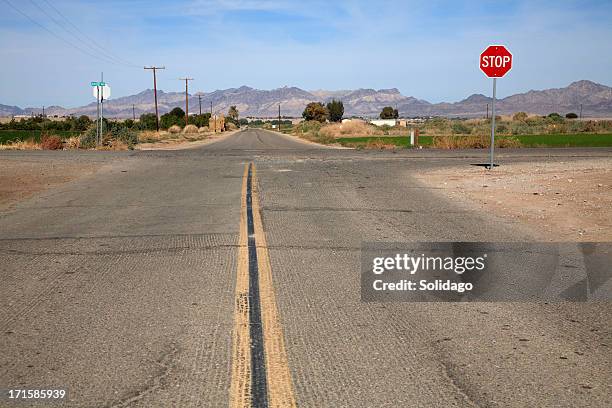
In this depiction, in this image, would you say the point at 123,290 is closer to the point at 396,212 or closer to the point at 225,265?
the point at 225,265

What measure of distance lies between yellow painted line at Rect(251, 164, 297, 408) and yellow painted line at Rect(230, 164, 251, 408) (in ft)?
0.48

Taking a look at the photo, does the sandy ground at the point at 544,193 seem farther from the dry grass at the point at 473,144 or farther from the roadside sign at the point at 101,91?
the roadside sign at the point at 101,91

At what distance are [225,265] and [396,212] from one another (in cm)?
548

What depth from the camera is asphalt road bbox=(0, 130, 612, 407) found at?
457 centimetres

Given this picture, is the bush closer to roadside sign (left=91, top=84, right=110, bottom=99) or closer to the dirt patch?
roadside sign (left=91, top=84, right=110, bottom=99)

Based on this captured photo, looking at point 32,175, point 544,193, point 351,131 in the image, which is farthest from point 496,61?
point 351,131

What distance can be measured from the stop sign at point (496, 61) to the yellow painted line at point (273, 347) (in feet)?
48.0

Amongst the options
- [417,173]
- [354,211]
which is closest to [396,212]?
[354,211]

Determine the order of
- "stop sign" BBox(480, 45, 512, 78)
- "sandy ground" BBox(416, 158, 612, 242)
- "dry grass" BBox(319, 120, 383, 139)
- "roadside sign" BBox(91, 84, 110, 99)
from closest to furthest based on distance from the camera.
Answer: "sandy ground" BBox(416, 158, 612, 242), "stop sign" BBox(480, 45, 512, 78), "roadside sign" BBox(91, 84, 110, 99), "dry grass" BBox(319, 120, 383, 139)

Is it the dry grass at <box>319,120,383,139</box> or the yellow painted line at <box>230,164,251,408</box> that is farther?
the dry grass at <box>319,120,383,139</box>

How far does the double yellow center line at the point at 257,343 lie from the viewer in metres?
4.47

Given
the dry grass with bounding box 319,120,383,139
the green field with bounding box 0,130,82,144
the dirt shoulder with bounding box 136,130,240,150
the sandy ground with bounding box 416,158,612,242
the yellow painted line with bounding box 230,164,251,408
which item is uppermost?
the dry grass with bounding box 319,120,383,139

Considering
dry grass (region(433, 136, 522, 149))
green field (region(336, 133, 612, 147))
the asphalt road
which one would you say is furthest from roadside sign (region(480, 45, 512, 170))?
green field (region(336, 133, 612, 147))

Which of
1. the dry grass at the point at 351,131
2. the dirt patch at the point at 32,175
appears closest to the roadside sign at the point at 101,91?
the dirt patch at the point at 32,175
